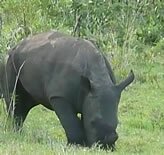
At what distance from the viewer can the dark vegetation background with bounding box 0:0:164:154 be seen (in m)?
10.8

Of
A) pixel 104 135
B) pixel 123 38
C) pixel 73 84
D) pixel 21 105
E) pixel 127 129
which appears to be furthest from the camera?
pixel 123 38

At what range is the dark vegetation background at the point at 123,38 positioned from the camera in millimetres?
10758

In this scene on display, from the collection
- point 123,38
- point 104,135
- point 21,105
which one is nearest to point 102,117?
point 104,135

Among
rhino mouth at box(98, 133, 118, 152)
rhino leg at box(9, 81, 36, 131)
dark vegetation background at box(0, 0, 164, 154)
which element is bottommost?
dark vegetation background at box(0, 0, 164, 154)

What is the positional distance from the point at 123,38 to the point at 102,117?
660 centimetres

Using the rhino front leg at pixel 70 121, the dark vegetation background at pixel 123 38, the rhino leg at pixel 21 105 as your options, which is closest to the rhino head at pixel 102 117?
the rhino front leg at pixel 70 121

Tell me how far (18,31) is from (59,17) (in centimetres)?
265

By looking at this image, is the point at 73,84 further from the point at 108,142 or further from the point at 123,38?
the point at 123,38

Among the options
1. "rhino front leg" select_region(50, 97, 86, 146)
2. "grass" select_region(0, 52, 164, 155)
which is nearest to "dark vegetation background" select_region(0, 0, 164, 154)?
"grass" select_region(0, 52, 164, 155)

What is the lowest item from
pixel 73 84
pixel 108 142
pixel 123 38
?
pixel 123 38

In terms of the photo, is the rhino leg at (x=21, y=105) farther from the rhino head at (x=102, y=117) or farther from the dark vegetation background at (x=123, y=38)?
the rhino head at (x=102, y=117)

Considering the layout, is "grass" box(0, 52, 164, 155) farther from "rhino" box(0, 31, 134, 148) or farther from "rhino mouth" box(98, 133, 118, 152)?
"rhino" box(0, 31, 134, 148)

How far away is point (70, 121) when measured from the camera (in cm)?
916

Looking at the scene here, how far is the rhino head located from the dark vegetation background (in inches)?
12.9
